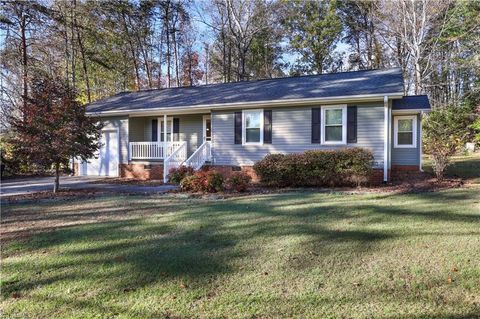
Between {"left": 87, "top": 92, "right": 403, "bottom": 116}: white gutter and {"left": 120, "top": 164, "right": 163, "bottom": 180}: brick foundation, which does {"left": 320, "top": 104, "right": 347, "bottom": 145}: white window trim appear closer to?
{"left": 87, "top": 92, "right": 403, "bottom": 116}: white gutter

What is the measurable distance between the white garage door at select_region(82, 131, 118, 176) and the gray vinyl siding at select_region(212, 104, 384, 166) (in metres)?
5.26

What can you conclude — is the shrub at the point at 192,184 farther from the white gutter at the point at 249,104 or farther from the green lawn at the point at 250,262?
the white gutter at the point at 249,104

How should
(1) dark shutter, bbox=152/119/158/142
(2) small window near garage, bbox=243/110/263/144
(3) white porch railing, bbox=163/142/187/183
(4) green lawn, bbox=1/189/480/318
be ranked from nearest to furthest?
(4) green lawn, bbox=1/189/480/318 < (2) small window near garage, bbox=243/110/263/144 < (3) white porch railing, bbox=163/142/187/183 < (1) dark shutter, bbox=152/119/158/142

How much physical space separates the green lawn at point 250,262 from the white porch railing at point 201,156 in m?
6.59

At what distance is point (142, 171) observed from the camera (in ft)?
51.9

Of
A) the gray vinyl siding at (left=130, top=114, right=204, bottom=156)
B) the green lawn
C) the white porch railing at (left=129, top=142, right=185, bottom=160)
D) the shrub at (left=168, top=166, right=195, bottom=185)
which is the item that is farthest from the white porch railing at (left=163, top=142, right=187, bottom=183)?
the green lawn

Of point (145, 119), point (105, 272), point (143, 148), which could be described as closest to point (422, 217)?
point (105, 272)

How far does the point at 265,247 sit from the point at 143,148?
11992mm

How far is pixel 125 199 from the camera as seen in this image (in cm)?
925

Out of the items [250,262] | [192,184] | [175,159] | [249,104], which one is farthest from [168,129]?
[250,262]

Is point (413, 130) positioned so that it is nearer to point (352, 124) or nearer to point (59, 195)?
point (352, 124)

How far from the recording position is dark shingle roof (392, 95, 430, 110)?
13492 mm

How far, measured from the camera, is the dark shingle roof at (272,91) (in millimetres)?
12578

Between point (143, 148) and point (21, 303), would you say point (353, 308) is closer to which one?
point (21, 303)
